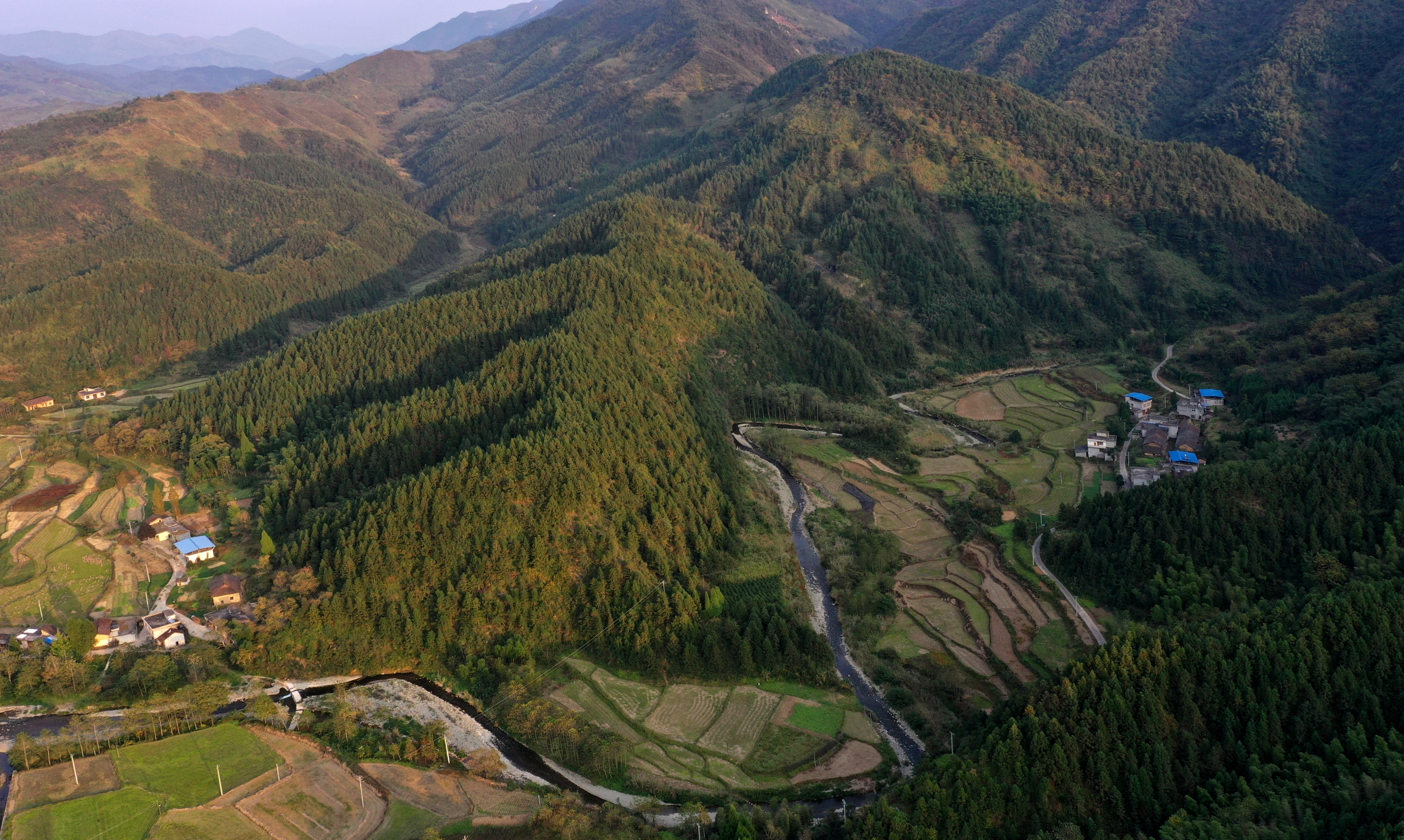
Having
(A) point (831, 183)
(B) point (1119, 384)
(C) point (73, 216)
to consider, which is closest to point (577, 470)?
(B) point (1119, 384)

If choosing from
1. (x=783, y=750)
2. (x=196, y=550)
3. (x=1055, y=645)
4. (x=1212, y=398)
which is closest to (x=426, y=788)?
(x=783, y=750)

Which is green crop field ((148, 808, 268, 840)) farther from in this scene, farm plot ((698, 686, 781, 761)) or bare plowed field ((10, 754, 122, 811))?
farm plot ((698, 686, 781, 761))

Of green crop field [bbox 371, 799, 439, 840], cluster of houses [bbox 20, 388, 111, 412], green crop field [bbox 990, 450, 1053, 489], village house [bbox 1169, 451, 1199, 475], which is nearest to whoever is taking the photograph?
green crop field [bbox 371, 799, 439, 840]

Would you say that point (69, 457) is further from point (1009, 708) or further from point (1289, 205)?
point (1289, 205)

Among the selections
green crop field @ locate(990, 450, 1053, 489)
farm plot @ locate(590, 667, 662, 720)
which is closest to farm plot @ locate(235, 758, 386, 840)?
farm plot @ locate(590, 667, 662, 720)

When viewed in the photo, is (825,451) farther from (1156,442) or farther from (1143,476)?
(1156,442)
